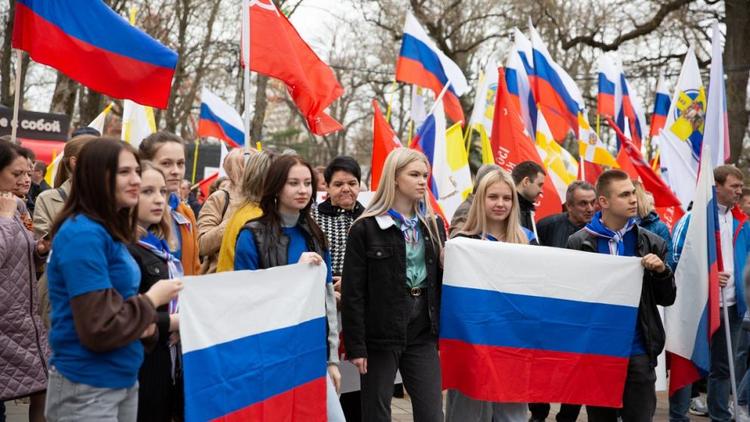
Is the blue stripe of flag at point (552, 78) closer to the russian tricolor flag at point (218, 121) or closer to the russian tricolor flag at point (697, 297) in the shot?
the russian tricolor flag at point (218, 121)

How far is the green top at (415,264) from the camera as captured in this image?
17.3ft

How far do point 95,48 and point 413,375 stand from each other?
11.0 ft

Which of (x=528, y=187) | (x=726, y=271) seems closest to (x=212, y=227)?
(x=528, y=187)

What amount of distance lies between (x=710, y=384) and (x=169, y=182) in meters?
4.69

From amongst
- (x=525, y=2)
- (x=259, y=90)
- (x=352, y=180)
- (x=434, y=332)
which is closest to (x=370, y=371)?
(x=434, y=332)

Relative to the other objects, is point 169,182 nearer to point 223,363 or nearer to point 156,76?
point 223,363

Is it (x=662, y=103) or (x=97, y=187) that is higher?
(x=662, y=103)

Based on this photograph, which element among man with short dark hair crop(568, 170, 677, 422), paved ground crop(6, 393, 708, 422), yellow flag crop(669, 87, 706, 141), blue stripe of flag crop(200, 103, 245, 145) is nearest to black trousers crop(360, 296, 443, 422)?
man with short dark hair crop(568, 170, 677, 422)

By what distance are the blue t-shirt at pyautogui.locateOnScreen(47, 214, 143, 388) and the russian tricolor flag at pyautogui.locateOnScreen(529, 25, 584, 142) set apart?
32.5 ft

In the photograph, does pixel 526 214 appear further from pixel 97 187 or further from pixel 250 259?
Result: pixel 97 187

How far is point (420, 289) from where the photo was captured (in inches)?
210

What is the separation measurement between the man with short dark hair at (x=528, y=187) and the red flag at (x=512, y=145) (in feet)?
8.09

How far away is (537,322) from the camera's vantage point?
5.52 m

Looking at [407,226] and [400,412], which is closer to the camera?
[407,226]
